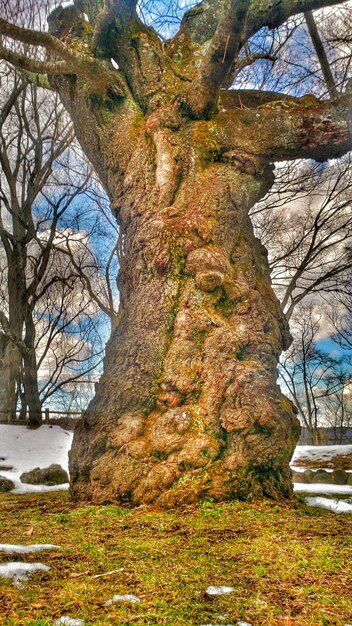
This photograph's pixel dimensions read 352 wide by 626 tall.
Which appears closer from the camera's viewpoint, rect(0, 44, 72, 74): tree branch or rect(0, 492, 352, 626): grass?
rect(0, 492, 352, 626): grass

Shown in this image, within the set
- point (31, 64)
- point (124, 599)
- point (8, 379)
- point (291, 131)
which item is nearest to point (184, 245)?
point (291, 131)

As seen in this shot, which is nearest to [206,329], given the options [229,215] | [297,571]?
[229,215]

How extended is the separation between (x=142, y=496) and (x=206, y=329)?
1629 mm

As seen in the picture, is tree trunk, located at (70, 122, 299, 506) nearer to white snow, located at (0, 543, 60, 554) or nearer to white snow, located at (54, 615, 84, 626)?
white snow, located at (0, 543, 60, 554)

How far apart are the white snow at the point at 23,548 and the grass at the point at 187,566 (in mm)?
76

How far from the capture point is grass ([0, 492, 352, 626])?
5.67 ft

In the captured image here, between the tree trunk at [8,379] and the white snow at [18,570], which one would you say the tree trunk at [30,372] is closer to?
the tree trunk at [8,379]

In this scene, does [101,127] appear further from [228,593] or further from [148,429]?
[228,593]

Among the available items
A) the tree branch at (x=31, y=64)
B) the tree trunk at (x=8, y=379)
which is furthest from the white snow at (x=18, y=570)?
the tree trunk at (x=8, y=379)

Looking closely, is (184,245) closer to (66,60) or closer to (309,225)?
(66,60)

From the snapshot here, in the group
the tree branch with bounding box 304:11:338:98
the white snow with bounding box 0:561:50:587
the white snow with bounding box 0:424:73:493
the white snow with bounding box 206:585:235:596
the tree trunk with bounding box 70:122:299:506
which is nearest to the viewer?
the white snow with bounding box 206:585:235:596

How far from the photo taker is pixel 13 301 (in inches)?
544

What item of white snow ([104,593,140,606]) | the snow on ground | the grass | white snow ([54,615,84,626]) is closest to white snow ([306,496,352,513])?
the grass

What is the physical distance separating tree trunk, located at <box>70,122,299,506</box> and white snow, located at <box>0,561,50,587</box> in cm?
178
